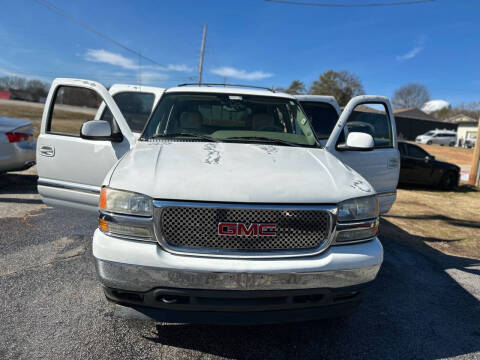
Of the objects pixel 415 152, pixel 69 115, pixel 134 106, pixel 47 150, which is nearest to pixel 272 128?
pixel 47 150

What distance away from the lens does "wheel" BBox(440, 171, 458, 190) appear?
37.8 feet

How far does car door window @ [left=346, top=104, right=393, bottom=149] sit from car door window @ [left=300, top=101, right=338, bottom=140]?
0.38 meters

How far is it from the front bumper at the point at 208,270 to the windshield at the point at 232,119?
1356 millimetres

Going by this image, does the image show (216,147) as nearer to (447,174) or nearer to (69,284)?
(69,284)

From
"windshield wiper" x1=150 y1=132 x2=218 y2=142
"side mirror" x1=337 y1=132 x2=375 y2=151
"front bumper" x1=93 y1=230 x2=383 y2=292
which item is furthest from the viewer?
"side mirror" x1=337 y1=132 x2=375 y2=151

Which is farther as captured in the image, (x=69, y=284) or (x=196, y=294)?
(x=69, y=284)

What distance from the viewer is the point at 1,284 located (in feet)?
10.4

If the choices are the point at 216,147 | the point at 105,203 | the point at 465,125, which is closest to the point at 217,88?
the point at 216,147

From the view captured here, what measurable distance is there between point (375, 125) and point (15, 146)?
6.15 m

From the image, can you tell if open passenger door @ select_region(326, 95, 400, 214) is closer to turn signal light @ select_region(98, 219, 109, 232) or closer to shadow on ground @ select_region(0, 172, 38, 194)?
turn signal light @ select_region(98, 219, 109, 232)

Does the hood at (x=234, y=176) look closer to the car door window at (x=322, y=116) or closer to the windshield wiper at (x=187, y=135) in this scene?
the windshield wiper at (x=187, y=135)

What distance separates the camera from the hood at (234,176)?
83.8 inches

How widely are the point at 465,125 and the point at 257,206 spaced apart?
70640mm

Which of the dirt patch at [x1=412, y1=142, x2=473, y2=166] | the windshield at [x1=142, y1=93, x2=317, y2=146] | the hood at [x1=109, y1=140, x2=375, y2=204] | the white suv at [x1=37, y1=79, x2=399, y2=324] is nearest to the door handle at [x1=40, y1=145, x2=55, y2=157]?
the windshield at [x1=142, y1=93, x2=317, y2=146]
